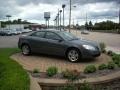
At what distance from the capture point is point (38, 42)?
597 inches

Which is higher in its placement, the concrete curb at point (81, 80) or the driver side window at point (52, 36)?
the driver side window at point (52, 36)

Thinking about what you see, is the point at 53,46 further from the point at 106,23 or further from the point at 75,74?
the point at 106,23

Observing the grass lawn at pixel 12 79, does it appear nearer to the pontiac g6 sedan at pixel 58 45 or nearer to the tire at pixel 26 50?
the pontiac g6 sedan at pixel 58 45

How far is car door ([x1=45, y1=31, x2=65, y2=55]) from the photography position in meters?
14.3

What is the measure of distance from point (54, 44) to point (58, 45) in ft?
0.74

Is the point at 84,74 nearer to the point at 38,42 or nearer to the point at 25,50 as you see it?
the point at 38,42

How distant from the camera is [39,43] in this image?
1509cm

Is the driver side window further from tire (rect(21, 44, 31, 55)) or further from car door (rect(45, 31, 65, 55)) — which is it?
tire (rect(21, 44, 31, 55))

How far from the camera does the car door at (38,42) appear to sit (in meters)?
15.0

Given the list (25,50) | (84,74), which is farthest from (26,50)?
(84,74)

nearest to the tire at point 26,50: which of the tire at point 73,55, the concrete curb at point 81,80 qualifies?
the tire at point 73,55

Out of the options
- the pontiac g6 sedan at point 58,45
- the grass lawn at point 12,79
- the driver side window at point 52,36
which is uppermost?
the driver side window at point 52,36

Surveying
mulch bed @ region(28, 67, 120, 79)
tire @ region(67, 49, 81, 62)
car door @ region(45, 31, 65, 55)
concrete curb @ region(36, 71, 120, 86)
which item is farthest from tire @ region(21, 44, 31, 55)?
concrete curb @ region(36, 71, 120, 86)

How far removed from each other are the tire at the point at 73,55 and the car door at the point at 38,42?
1552 millimetres
